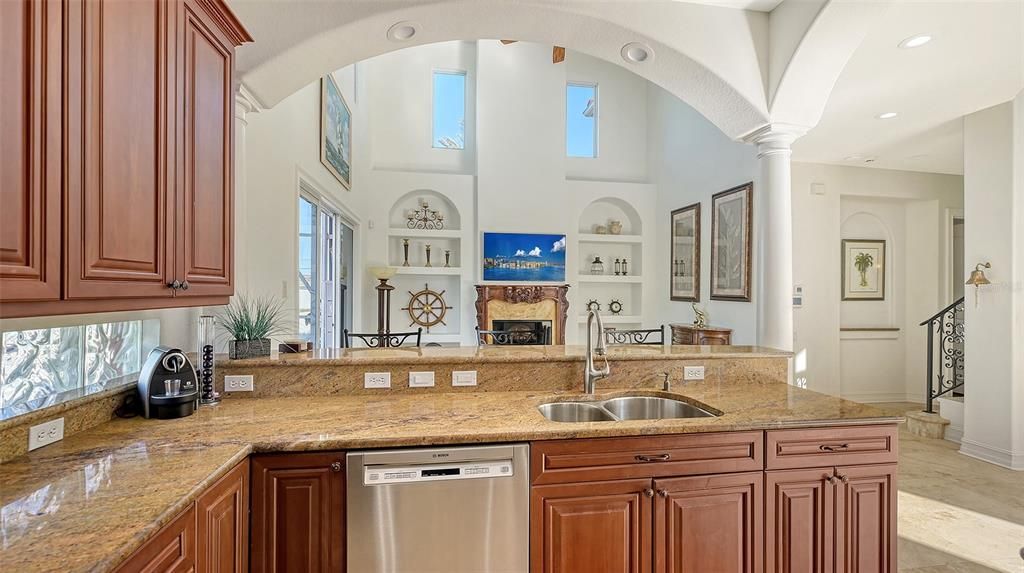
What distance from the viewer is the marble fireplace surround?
673 centimetres

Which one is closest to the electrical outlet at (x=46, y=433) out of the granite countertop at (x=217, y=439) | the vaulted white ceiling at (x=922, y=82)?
the granite countertop at (x=217, y=439)

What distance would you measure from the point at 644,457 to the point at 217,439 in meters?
1.47

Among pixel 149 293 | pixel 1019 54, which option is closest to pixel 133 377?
pixel 149 293

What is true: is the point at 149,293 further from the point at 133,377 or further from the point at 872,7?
the point at 872,7

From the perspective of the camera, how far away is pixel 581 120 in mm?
7500

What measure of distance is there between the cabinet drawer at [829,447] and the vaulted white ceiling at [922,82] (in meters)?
2.22

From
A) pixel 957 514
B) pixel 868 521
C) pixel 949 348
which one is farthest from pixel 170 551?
pixel 949 348

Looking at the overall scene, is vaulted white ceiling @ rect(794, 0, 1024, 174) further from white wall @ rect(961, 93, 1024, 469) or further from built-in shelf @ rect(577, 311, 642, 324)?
built-in shelf @ rect(577, 311, 642, 324)

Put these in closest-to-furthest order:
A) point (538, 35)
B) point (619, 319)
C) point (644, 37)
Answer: point (644, 37)
point (538, 35)
point (619, 319)

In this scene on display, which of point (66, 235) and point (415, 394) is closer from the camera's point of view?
point (66, 235)

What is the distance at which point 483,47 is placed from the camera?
701 centimetres

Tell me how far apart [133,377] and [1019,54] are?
5.17m

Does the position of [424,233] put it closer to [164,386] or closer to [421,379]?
[421,379]

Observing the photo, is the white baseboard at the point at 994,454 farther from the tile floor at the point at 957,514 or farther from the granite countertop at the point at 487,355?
the granite countertop at the point at 487,355
